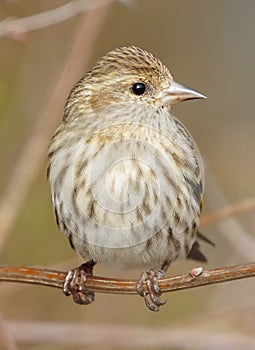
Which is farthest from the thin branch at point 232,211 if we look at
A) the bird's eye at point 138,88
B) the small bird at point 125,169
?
the bird's eye at point 138,88

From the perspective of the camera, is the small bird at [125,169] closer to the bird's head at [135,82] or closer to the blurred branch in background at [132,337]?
the bird's head at [135,82]

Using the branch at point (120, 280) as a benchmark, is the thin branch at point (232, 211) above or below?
above

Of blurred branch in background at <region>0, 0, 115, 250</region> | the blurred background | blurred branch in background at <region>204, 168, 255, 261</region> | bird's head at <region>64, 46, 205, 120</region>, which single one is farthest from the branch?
blurred branch in background at <region>0, 0, 115, 250</region>
